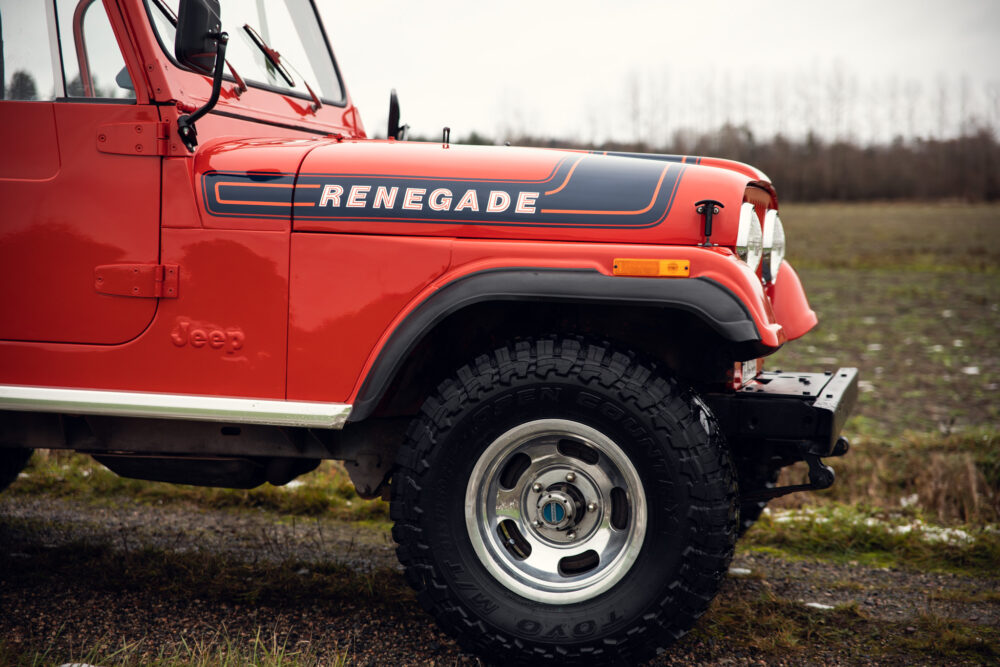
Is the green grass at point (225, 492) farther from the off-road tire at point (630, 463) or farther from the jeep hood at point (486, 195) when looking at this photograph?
the jeep hood at point (486, 195)

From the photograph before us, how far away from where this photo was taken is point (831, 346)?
28.8 ft

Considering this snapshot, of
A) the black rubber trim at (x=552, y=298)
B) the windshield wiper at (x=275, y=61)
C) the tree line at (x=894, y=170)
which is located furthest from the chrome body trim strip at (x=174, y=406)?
the tree line at (x=894, y=170)

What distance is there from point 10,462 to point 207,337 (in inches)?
76.7

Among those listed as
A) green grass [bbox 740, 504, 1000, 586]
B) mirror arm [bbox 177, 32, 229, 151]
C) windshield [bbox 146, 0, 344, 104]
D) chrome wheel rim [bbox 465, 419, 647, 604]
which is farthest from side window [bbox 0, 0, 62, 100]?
green grass [bbox 740, 504, 1000, 586]

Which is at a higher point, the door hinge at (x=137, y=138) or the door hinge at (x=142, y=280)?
the door hinge at (x=137, y=138)

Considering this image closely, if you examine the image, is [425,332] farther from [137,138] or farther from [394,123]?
[394,123]

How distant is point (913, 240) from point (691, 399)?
24.4 m

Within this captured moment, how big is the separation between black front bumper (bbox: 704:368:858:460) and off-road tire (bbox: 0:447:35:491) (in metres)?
3.05

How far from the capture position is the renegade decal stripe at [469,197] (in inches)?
94.8

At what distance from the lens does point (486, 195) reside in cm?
245

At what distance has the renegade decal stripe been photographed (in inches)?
94.8

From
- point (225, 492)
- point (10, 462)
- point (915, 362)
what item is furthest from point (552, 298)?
point (915, 362)

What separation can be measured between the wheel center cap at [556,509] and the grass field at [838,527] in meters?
0.67

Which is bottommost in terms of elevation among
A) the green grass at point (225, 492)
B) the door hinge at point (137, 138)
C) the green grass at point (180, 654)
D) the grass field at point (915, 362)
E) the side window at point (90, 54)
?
the grass field at point (915, 362)
